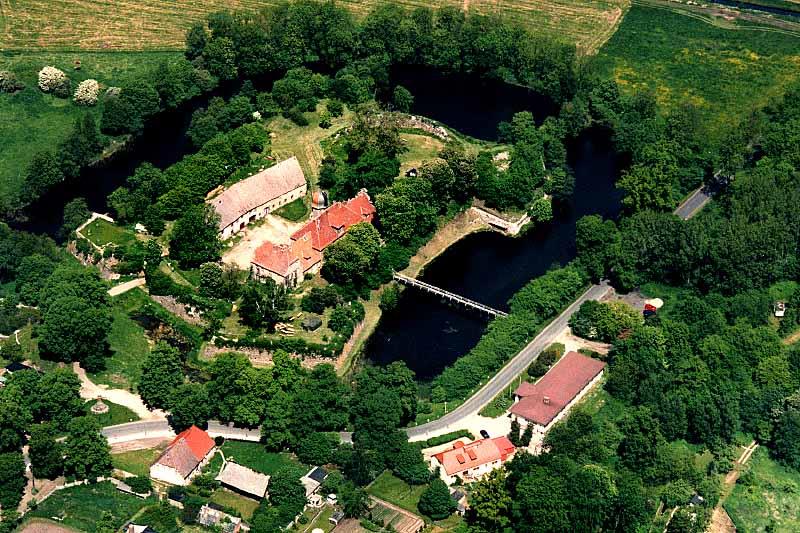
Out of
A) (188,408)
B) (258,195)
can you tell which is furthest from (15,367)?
(258,195)

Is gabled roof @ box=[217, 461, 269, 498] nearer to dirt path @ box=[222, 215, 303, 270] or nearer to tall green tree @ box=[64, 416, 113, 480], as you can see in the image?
tall green tree @ box=[64, 416, 113, 480]

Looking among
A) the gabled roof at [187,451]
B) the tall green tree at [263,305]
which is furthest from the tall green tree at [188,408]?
the tall green tree at [263,305]

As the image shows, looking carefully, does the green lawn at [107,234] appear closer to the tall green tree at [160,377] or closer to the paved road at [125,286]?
the paved road at [125,286]

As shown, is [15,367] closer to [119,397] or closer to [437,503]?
[119,397]

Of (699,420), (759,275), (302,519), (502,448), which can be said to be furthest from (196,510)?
(759,275)

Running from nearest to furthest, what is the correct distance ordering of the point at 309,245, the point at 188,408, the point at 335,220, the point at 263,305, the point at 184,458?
the point at 184,458 → the point at 188,408 → the point at 263,305 → the point at 309,245 → the point at 335,220

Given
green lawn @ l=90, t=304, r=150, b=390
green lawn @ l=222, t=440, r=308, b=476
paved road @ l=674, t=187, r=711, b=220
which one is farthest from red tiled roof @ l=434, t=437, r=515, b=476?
paved road @ l=674, t=187, r=711, b=220

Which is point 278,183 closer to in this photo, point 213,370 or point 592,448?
point 213,370
